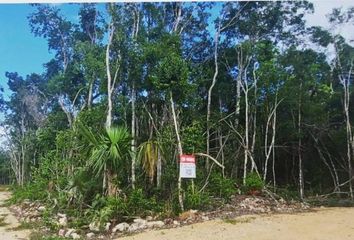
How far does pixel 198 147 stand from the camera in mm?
4984

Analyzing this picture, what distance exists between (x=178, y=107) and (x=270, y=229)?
5.89 feet

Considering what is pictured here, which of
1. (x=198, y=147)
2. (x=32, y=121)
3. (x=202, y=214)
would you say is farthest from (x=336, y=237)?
(x=32, y=121)

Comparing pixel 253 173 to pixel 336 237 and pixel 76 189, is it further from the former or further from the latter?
pixel 76 189

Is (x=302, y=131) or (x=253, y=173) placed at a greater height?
(x=302, y=131)

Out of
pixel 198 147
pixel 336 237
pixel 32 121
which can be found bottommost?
pixel 336 237

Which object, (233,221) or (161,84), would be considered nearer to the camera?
(233,221)

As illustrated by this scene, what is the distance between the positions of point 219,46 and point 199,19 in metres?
0.43

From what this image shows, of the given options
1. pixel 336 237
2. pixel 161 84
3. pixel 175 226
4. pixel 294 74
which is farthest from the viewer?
pixel 294 74

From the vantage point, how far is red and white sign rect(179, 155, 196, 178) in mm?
4687

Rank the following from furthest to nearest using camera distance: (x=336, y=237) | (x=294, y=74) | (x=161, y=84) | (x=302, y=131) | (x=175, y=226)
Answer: (x=302, y=131)
(x=294, y=74)
(x=161, y=84)
(x=175, y=226)
(x=336, y=237)

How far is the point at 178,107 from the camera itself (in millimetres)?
5098

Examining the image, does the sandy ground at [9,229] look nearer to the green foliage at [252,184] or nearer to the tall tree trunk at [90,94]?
the tall tree trunk at [90,94]

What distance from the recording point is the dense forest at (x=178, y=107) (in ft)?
Result: 15.1

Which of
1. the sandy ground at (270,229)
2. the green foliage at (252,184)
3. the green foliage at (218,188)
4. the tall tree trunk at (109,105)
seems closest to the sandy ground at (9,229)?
the tall tree trunk at (109,105)
